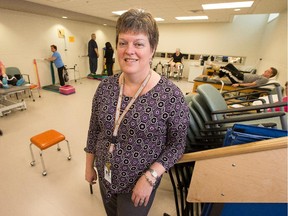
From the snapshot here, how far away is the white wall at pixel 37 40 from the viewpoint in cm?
480

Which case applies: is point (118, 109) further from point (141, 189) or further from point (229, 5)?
point (229, 5)

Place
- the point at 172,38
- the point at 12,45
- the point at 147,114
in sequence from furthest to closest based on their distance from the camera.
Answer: the point at 172,38, the point at 12,45, the point at 147,114

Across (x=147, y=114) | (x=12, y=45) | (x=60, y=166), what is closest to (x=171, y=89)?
(x=147, y=114)

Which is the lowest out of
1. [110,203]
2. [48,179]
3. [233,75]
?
[48,179]

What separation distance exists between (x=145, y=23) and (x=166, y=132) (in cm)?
55

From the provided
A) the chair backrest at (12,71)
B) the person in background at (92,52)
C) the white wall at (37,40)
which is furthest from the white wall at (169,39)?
the person in background at (92,52)

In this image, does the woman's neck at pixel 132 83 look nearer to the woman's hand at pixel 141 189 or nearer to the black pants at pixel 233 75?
the woman's hand at pixel 141 189

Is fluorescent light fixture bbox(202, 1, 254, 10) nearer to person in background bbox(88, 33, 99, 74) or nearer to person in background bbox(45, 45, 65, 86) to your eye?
person in background bbox(88, 33, 99, 74)

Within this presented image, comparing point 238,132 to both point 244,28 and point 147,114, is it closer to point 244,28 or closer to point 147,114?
point 147,114

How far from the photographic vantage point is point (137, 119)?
2.60 ft

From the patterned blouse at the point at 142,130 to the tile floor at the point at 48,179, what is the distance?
1.08 metres

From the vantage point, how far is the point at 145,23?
758 millimetres

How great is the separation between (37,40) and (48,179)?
535 cm

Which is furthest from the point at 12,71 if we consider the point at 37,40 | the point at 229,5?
the point at 229,5
